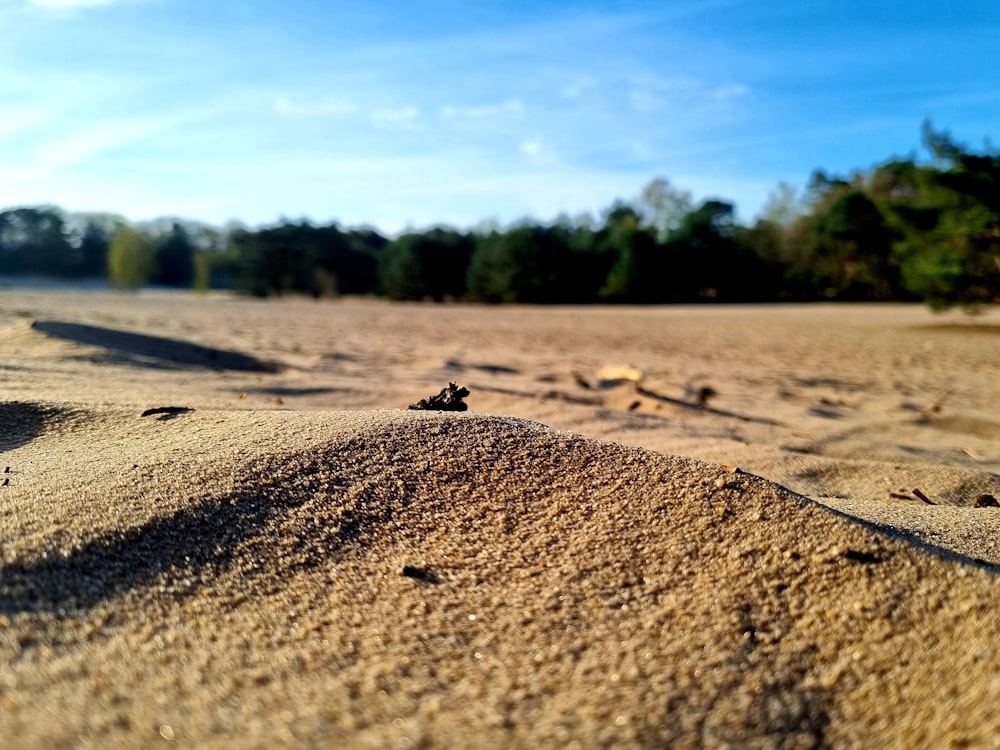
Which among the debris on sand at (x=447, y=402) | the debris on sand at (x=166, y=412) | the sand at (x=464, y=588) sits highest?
the debris on sand at (x=447, y=402)

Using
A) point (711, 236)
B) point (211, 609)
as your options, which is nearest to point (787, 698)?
point (211, 609)

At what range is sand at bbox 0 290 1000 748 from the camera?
1.44 metres

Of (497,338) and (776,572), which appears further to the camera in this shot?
(497,338)

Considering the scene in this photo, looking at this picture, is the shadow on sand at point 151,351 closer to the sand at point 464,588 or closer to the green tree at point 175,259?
the sand at point 464,588

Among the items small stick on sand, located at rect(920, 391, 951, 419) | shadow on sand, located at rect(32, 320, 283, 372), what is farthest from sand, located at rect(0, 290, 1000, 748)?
small stick on sand, located at rect(920, 391, 951, 419)

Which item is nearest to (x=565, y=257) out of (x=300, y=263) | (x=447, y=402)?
(x=300, y=263)

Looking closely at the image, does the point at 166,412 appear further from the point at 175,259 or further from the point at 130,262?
the point at 175,259

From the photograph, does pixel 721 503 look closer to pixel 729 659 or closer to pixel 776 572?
pixel 776 572

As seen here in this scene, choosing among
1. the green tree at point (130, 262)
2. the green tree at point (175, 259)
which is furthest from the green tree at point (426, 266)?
the green tree at point (175, 259)

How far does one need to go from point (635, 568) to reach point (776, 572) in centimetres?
37

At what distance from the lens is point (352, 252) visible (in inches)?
1713

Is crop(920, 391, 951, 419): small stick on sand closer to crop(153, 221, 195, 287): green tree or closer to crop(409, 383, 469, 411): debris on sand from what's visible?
crop(409, 383, 469, 411): debris on sand

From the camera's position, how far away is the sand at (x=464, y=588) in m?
1.44

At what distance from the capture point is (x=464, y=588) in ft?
6.32
